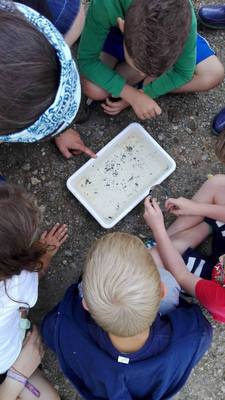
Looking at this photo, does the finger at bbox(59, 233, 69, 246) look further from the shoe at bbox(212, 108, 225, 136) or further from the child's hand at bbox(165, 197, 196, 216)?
the shoe at bbox(212, 108, 225, 136)

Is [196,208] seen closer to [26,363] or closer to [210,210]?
[210,210]

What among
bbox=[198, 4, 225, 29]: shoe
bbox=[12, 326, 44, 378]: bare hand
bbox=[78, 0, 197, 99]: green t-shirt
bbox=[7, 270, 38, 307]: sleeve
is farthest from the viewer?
bbox=[198, 4, 225, 29]: shoe

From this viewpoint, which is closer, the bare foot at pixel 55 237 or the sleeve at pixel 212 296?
the sleeve at pixel 212 296

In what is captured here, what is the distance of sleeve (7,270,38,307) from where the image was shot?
4.86 feet

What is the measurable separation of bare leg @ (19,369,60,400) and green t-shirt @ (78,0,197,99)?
3.33ft

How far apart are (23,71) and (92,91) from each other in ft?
2.26

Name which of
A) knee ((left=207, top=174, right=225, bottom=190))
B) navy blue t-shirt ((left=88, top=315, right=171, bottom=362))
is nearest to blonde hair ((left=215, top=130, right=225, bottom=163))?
Result: knee ((left=207, top=174, right=225, bottom=190))

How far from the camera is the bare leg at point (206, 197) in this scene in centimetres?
184

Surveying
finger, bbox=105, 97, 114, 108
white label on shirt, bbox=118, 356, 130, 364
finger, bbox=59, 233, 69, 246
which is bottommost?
finger, bbox=59, 233, 69, 246

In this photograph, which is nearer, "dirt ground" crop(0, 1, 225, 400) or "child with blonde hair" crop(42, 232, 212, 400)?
"child with blonde hair" crop(42, 232, 212, 400)

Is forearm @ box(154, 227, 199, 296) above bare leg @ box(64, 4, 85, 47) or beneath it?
beneath

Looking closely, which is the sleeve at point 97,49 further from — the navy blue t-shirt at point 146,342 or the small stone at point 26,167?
the navy blue t-shirt at point 146,342

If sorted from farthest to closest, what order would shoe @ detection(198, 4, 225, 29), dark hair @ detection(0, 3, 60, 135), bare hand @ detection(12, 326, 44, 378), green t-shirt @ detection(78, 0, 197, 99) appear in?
shoe @ detection(198, 4, 225, 29) → bare hand @ detection(12, 326, 44, 378) → green t-shirt @ detection(78, 0, 197, 99) → dark hair @ detection(0, 3, 60, 135)

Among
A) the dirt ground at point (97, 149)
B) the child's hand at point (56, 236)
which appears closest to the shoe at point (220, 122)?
the dirt ground at point (97, 149)
